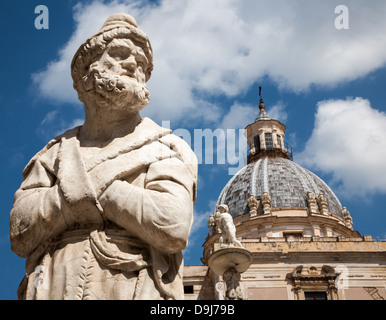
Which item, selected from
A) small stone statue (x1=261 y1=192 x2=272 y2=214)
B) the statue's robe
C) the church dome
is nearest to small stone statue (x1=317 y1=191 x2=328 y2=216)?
the church dome

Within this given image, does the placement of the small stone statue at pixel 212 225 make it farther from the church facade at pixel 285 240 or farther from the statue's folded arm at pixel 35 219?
the statue's folded arm at pixel 35 219

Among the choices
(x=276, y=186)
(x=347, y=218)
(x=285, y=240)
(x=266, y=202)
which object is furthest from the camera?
(x=276, y=186)

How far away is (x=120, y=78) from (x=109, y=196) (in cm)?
72

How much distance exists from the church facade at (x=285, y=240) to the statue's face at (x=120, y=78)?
15101 mm

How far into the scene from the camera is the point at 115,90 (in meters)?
3.60

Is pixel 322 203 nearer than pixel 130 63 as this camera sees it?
No

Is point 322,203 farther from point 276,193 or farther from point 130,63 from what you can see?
point 130,63

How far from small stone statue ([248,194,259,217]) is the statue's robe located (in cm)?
4519

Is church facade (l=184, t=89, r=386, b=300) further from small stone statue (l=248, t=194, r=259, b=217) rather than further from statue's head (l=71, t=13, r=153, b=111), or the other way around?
statue's head (l=71, t=13, r=153, b=111)

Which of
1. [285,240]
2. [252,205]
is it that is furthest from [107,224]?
[252,205]

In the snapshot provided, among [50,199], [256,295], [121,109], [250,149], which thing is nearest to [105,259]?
[50,199]

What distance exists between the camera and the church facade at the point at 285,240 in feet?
121

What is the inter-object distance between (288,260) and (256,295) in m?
3.25

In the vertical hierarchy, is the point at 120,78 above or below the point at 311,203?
below
